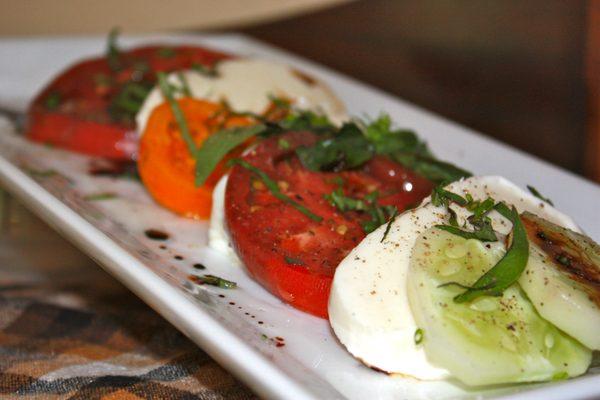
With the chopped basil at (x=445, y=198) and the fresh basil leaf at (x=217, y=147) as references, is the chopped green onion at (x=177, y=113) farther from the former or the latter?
the chopped basil at (x=445, y=198)

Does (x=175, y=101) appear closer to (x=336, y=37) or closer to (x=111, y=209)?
(x=111, y=209)

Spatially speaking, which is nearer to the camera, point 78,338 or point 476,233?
point 476,233

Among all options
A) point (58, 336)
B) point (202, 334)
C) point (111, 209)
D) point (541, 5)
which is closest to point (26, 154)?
point (111, 209)

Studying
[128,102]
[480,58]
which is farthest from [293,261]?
[480,58]

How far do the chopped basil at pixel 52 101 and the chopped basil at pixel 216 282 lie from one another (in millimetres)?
1435

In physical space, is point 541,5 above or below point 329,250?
above

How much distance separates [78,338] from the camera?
2.47 m

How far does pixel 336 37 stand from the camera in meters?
5.41

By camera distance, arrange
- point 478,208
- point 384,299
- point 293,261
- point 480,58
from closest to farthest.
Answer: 1. point 384,299
2. point 478,208
3. point 293,261
4. point 480,58

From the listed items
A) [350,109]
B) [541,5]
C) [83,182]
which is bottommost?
[83,182]

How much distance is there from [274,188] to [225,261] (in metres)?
0.27

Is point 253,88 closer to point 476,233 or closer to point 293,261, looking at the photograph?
point 293,261

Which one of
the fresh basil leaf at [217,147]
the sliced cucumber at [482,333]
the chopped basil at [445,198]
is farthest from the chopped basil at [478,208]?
the fresh basil leaf at [217,147]

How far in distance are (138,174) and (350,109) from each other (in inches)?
38.9
